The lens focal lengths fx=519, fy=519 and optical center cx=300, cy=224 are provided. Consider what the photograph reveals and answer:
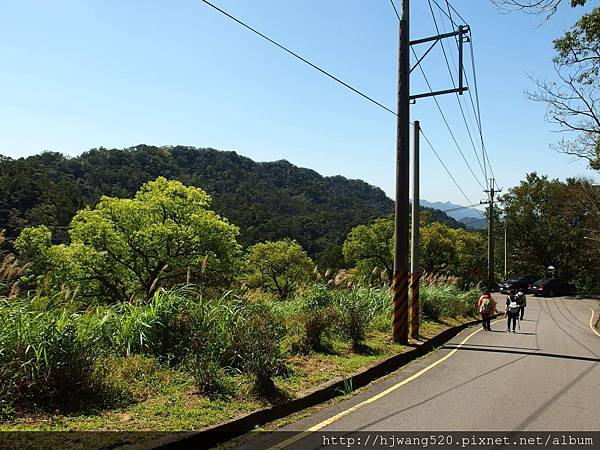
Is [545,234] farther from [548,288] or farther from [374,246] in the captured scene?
[374,246]

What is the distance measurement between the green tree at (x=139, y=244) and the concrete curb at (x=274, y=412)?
23.1 meters

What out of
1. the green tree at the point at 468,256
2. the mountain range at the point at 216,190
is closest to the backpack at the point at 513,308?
the mountain range at the point at 216,190

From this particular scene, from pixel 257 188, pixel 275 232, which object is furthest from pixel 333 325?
pixel 257 188

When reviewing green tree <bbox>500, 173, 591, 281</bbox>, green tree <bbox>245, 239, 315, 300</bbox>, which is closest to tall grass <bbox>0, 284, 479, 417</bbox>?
green tree <bbox>245, 239, 315, 300</bbox>

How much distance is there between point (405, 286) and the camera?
44.1ft

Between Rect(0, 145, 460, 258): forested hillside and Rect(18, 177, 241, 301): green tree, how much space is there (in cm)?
1727

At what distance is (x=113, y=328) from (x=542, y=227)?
64.8m

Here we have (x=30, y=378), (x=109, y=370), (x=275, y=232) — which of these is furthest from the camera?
(x=275, y=232)

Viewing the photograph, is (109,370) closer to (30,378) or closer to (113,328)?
(30,378)

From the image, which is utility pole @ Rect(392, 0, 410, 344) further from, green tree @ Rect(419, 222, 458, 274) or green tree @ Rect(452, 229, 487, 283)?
green tree @ Rect(419, 222, 458, 274)

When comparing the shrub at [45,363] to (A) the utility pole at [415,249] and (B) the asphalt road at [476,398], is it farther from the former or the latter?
(A) the utility pole at [415,249]

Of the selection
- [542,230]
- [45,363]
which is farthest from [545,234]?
[45,363]

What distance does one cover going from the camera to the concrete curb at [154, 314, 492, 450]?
5262 mm

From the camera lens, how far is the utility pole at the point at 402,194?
1324 cm
